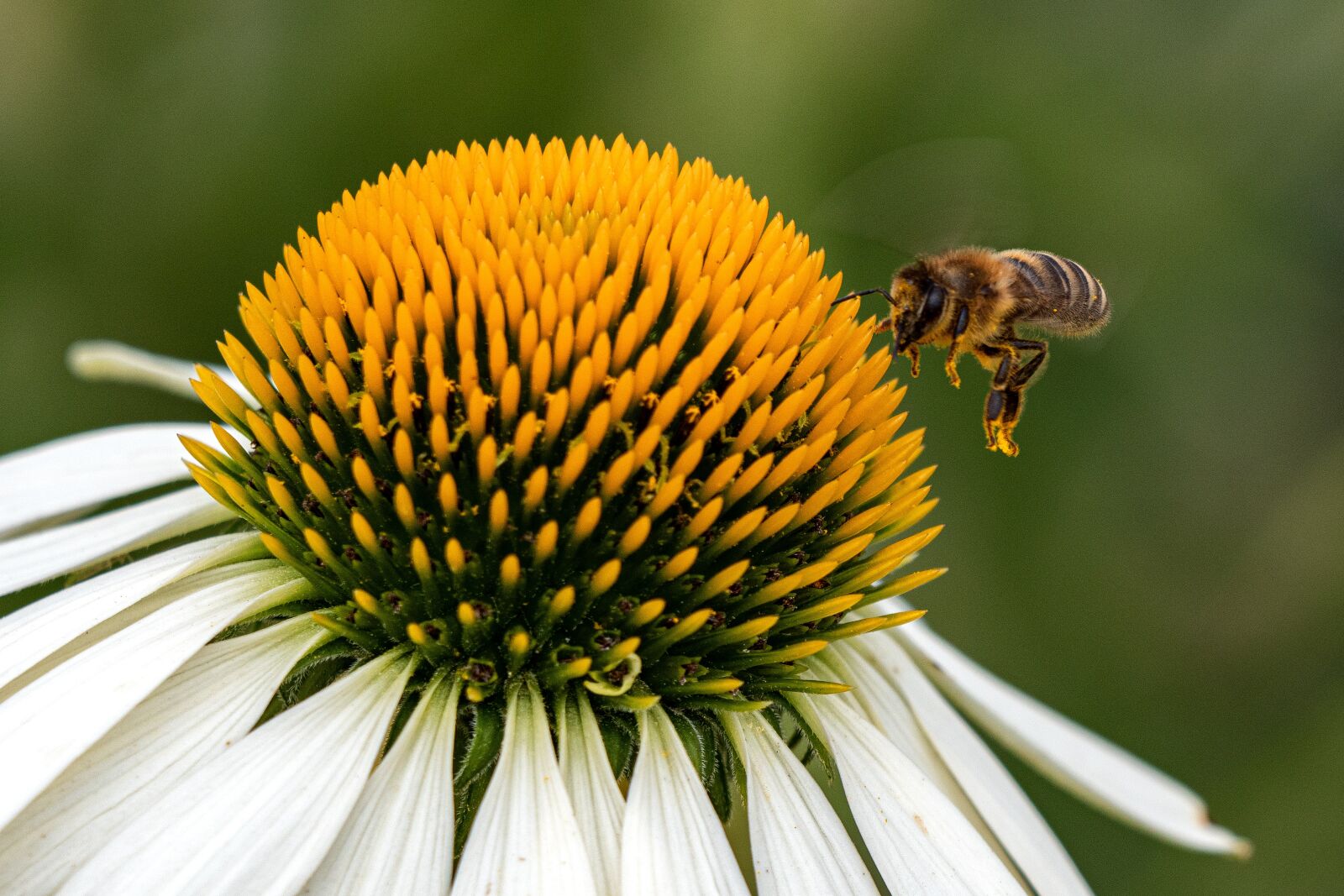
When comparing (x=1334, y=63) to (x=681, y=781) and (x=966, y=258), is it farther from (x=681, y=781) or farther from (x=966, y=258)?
(x=681, y=781)

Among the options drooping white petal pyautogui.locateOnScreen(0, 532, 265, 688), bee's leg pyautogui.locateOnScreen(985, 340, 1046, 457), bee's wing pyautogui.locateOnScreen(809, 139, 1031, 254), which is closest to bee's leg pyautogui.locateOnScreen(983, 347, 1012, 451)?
bee's leg pyautogui.locateOnScreen(985, 340, 1046, 457)

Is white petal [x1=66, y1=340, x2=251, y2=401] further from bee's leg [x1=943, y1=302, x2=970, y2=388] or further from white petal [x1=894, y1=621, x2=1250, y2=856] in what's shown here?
white petal [x1=894, y1=621, x2=1250, y2=856]

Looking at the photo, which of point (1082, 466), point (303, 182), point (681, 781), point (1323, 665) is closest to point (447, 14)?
point (303, 182)

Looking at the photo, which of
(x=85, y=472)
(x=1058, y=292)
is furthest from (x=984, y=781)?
(x=85, y=472)

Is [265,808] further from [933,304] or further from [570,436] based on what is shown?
[933,304]

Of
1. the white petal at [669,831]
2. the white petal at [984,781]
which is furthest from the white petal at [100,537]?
the white petal at [984,781]

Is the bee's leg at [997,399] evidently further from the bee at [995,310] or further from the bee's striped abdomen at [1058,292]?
the bee's striped abdomen at [1058,292]
